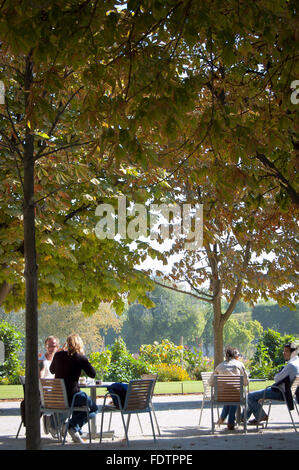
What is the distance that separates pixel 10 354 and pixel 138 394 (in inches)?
639

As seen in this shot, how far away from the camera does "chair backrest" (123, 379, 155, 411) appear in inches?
325

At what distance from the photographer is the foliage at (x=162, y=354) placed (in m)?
24.2

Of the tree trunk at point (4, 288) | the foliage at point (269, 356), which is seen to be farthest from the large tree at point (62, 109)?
the foliage at point (269, 356)

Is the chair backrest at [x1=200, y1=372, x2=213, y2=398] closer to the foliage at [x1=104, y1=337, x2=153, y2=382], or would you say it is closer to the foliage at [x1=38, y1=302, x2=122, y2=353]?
the foliage at [x1=104, y1=337, x2=153, y2=382]

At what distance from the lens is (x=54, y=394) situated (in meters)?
8.44

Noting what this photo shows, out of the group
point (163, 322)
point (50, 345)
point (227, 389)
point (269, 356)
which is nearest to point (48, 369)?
point (50, 345)

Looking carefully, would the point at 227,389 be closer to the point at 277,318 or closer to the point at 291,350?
the point at 291,350

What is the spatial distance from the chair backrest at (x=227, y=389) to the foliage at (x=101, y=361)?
11.6 m

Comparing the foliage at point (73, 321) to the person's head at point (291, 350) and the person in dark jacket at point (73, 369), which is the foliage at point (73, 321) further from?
the person in dark jacket at point (73, 369)

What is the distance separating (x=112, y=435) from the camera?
9.20 meters

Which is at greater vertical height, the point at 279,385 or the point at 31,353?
the point at 31,353

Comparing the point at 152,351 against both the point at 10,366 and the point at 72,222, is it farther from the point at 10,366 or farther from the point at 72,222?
the point at 72,222
